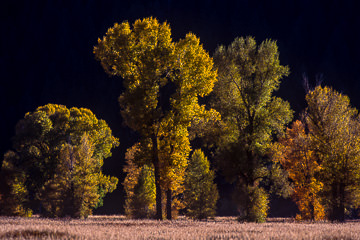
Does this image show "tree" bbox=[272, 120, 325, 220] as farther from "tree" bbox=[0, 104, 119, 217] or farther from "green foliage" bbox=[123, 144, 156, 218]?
"tree" bbox=[0, 104, 119, 217]

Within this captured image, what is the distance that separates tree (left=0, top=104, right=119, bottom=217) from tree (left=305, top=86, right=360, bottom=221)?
23512mm

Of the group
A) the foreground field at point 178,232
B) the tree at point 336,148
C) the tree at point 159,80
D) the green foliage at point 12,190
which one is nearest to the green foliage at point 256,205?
the tree at point 336,148

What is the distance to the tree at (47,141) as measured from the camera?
4275 centimetres

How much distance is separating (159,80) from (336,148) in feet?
47.2

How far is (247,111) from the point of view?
2848 cm

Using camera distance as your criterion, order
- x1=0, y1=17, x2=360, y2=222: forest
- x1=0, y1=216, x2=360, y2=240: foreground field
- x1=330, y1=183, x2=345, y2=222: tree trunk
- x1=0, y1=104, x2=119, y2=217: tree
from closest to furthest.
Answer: x1=0, y1=216, x2=360, y2=240: foreground field → x1=0, y1=17, x2=360, y2=222: forest → x1=330, y1=183, x2=345, y2=222: tree trunk → x1=0, y1=104, x2=119, y2=217: tree

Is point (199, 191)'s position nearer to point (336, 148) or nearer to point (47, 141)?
point (47, 141)

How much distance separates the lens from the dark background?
476ft

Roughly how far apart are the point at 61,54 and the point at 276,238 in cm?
18471

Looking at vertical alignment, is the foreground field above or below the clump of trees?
below

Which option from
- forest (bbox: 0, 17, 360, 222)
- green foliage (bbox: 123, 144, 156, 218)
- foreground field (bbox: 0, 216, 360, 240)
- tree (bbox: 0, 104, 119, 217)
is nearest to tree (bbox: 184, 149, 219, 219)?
green foliage (bbox: 123, 144, 156, 218)

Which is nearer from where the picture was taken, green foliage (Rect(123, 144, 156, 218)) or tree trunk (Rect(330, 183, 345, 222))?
tree trunk (Rect(330, 183, 345, 222))

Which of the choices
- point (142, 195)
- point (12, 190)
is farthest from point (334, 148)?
point (12, 190)

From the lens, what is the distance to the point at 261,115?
1102 inches
